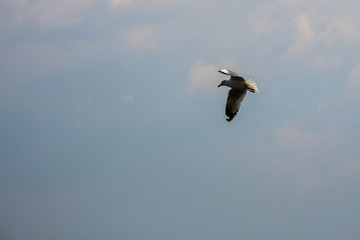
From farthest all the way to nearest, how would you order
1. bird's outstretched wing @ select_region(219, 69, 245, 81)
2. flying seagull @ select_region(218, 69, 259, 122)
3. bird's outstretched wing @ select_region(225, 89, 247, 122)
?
bird's outstretched wing @ select_region(225, 89, 247, 122), flying seagull @ select_region(218, 69, 259, 122), bird's outstretched wing @ select_region(219, 69, 245, 81)

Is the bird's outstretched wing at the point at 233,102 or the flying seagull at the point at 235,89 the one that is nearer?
the flying seagull at the point at 235,89

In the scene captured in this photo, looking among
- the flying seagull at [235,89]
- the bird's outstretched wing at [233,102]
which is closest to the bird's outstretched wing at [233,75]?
the flying seagull at [235,89]

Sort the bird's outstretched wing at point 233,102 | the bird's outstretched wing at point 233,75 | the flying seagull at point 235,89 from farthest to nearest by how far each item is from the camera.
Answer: the bird's outstretched wing at point 233,102
the flying seagull at point 235,89
the bird's outstretched wing at point 233,75

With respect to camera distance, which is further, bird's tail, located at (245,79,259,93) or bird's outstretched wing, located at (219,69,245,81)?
bird's tail, located at (245,79,259,93)

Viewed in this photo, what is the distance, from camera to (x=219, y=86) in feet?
94.1

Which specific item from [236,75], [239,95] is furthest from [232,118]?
[236,75]

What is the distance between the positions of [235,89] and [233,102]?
96 cm

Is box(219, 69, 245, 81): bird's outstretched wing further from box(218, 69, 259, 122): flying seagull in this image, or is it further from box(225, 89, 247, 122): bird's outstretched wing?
box(225, 89, 247, 122): bird's outstretched wing

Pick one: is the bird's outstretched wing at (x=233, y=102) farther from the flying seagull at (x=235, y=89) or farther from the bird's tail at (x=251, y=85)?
the bird's tail at (x=251, y=85)

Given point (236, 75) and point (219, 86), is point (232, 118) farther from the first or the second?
point (236, 75)

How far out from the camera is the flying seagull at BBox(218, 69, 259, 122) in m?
27.2

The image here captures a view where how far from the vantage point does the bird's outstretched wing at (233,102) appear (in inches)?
1138

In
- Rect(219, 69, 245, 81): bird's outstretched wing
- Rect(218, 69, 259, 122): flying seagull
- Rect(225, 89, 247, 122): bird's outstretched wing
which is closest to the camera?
Rect(219, 69, 245, 81): bird's outstretched wing

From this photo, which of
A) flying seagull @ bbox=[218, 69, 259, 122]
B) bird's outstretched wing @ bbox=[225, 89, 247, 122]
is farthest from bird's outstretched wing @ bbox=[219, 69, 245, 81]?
bird's outstretched wing @ bbox=[225, 89, 247, 122]
